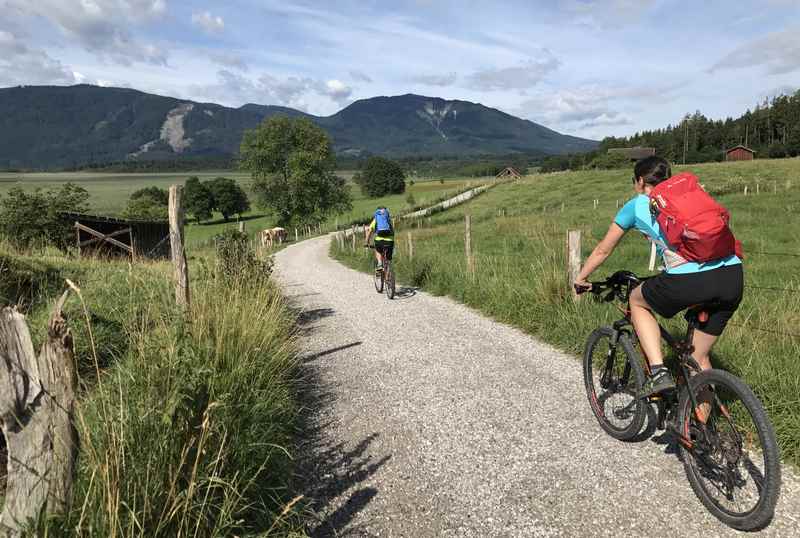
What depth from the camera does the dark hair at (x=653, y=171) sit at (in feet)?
11.3

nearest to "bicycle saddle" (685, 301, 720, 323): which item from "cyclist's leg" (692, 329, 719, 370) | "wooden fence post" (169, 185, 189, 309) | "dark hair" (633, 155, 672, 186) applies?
"cyclist's leg" (692, 329, 719, 370)

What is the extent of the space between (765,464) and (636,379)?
110 centimetres

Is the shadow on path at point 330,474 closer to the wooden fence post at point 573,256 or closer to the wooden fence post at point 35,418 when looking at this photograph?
the wooden fence post at point 35,418

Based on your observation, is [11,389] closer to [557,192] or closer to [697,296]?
[697,296]

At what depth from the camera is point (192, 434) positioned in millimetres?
2721

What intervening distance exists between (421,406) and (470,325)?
3.43m

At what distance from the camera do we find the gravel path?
300 centimetres

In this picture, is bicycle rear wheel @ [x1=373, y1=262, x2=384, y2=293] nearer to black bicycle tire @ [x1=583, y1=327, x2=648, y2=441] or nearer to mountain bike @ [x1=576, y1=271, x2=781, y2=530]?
black bicycle tire @ [x1=583, y1=327, x2=648, y2=441]

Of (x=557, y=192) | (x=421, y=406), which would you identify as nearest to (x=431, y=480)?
(x=421, y=406)

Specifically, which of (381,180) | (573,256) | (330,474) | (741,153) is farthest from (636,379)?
(741,153)

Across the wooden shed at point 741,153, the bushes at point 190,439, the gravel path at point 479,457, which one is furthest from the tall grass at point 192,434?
the wooden shed at point 741,153

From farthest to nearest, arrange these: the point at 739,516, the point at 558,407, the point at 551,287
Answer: the point at 551,287, the point at 558,407, the point at 739,516

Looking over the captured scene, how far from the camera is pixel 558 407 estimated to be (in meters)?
4.63

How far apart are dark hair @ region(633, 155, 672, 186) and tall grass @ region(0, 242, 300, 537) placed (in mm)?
3208
